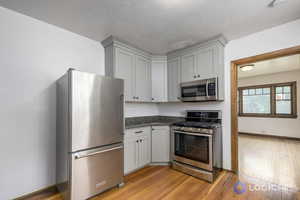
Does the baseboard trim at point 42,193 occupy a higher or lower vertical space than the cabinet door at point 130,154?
lower

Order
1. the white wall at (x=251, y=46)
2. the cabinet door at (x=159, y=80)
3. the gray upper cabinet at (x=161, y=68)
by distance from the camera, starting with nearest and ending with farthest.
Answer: the white wall at (x=251, y=46) < the gray upper cabinet at (x=161, y=68) < the cabinet door at (x=159, y=80)

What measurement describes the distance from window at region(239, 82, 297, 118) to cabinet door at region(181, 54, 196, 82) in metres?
4.66

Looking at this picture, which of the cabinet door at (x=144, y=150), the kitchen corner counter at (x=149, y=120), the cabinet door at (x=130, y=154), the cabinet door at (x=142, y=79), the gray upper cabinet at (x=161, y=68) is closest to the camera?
the cabinet door at (x=130, y=154)

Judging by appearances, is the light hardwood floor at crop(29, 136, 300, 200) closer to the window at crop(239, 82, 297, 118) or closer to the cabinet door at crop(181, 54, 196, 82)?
the cabinet door at crop(181, 54, 196, 82)

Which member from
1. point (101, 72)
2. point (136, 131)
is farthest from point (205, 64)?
point (101, 72)

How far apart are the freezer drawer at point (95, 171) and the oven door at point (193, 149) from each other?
1.16m

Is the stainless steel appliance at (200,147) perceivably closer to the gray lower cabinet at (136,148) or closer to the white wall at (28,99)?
the gray lower cabinet at (136,148)

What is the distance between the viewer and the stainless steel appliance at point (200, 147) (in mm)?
2328

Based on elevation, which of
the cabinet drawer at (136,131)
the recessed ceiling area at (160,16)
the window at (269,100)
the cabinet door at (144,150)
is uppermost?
the recessed ceiling area at (160,16)

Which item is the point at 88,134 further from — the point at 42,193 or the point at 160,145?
the point at 160,145

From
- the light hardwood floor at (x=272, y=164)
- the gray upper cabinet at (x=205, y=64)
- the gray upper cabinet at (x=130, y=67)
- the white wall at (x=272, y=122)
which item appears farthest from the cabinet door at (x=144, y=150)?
the white wall at (x=272, y=122)

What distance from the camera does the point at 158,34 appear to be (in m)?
2.48

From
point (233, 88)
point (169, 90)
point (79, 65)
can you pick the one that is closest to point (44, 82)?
point (79, 65)

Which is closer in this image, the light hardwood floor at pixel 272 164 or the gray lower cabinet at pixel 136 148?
the light hardwood floor at pixel 272 164
